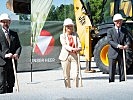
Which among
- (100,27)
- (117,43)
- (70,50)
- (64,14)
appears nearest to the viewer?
(70,50)

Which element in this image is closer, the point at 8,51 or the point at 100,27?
the point at 8,51

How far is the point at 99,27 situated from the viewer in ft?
50.5

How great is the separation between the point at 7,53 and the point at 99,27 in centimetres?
863

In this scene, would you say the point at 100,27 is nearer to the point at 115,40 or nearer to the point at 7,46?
the point at 115,40

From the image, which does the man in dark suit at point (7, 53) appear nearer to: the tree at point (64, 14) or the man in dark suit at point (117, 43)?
the man in dark suit at point (117, 43)

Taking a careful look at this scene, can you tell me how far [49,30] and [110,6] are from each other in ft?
9.42

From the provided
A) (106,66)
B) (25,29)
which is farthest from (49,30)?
(106,66)

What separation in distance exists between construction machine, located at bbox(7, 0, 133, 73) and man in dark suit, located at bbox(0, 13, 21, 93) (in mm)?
6260

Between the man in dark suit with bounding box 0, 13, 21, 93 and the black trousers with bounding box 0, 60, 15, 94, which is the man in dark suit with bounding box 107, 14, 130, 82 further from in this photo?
the black trousers with bounding box 0, 60, 15, 94

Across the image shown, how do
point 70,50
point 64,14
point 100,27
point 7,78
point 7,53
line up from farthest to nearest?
1. point 64,14
2. point 100,27
3. point 70,50
4. point 7,78
5. point 7,53

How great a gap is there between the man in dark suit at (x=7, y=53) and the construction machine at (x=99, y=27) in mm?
6260

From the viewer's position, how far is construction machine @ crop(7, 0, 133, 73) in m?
14.5

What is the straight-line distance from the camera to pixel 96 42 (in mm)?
15836

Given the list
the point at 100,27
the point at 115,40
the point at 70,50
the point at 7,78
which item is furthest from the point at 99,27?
the point at 7,78
